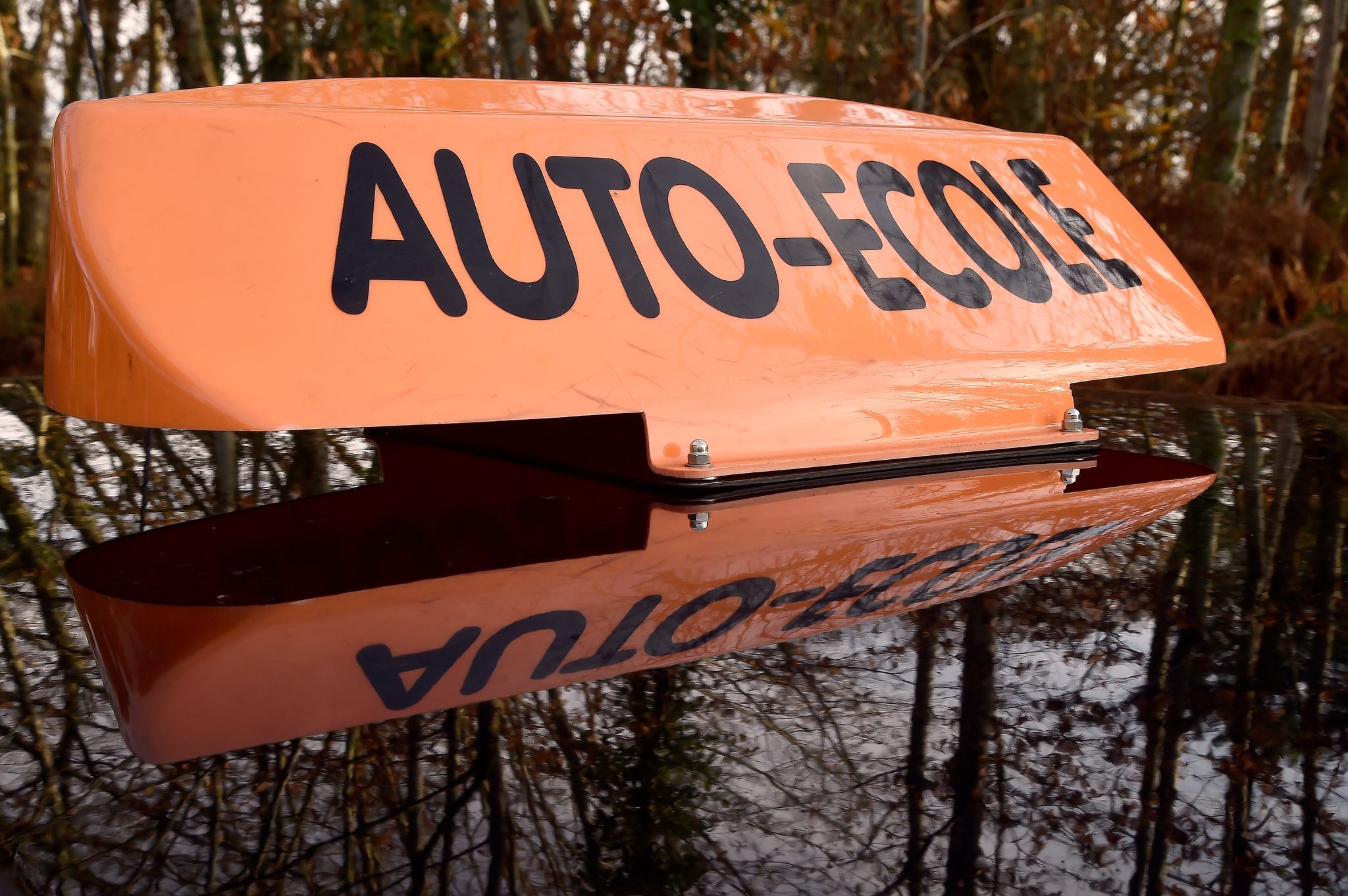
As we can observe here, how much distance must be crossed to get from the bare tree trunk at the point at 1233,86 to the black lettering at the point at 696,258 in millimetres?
6340

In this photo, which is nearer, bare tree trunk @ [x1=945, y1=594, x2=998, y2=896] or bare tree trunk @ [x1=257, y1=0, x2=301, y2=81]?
bare tree trunk @ [x1=945, y1=594, x2=998, y2=896]

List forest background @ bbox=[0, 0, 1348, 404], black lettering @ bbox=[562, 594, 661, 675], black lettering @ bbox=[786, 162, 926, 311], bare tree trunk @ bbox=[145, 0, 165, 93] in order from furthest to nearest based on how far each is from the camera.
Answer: bare tree trunk @ bbox=[145, 0, 165, 93] → forest background @ bbox=[0, 0, 1348, 404] → black lettering @ bbox=[786, 162, 926, 311] → black lettering @ bbox=[562, 594, 661, 675]

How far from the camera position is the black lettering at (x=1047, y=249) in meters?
3.11

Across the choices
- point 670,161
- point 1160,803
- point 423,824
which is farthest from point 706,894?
point 670,161

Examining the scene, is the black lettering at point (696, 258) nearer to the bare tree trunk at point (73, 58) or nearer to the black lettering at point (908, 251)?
the black lettering at point (908, 251)

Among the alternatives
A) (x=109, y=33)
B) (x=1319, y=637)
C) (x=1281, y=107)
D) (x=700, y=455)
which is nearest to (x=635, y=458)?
(x=700, y=455)

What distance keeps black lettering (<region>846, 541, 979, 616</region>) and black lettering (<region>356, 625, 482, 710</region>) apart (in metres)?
0.53

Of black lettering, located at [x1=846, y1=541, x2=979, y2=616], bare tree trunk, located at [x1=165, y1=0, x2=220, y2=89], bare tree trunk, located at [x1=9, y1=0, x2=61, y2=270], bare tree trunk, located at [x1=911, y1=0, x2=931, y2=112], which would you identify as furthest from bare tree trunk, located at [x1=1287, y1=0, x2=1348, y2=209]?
bare tree trunk, located at [x1=9, y1=0, x2=61, y2=270]

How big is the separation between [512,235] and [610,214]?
24cm

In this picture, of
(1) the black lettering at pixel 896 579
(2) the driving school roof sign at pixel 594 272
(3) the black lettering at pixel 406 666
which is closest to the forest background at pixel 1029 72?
(2) the driving school roof sign at pixel 594 272

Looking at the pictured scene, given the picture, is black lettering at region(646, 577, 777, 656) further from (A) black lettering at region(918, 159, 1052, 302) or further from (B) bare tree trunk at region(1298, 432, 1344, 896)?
(A) black lettering at region(918, 159, 1052, 302)

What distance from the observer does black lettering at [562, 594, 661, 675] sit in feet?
4.59

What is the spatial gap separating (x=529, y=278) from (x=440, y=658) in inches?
44.0

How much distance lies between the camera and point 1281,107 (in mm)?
8008
